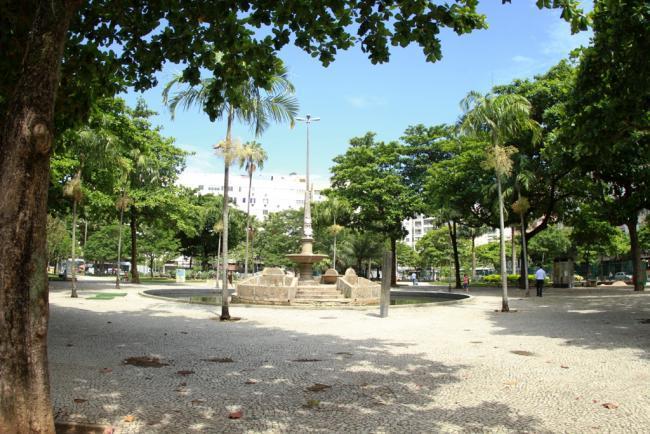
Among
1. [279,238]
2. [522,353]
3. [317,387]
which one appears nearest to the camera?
[317,387]

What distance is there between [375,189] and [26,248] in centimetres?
3642

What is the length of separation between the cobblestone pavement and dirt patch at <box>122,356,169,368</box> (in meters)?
0.15

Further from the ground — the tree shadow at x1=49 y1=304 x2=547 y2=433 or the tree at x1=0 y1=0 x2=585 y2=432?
the tree at x1=0 y1=0 x2=585 y2=432

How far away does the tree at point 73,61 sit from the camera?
12.4 ft

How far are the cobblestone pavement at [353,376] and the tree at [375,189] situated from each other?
85.5 ft

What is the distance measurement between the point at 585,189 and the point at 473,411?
2797 cm

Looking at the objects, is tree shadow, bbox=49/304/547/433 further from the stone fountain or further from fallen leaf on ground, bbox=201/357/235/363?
the stone fountain

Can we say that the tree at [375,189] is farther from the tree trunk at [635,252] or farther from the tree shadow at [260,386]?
the tree shadow at [260,386]

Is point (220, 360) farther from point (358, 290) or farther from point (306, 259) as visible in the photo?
point (306, 259)

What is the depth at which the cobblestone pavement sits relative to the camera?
5.03 m

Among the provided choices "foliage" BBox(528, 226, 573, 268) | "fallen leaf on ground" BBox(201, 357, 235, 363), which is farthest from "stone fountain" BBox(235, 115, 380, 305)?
"foliage" BBox(528, 226, 573, 268)

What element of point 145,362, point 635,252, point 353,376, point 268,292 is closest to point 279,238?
point 635,252

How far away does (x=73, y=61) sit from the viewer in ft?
26.4

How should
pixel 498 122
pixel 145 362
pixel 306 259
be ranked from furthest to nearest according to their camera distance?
pixel 306 259
pixel 498 122
pixel 145 362
